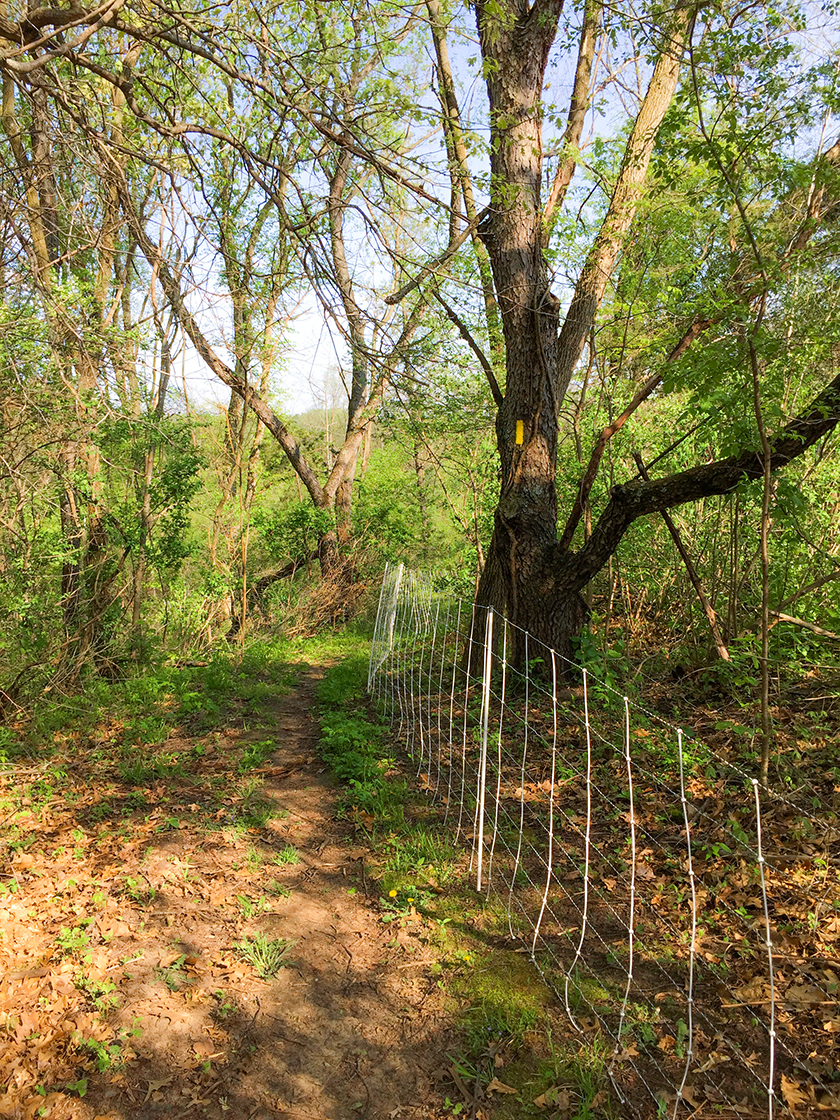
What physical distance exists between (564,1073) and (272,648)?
734 cm

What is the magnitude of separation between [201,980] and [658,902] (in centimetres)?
230

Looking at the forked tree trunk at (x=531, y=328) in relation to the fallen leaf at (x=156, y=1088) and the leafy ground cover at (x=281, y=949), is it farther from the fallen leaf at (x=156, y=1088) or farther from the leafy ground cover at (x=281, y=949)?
the fallen leaf at (x=156, y=1088)

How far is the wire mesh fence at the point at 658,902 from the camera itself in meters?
2.47

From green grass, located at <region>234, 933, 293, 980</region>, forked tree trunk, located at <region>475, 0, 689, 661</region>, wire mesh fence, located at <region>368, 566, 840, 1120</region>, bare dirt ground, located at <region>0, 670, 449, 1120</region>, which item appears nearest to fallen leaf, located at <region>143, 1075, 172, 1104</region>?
bare dirt ground, located at <region>0, 670, 449, 1120</region>

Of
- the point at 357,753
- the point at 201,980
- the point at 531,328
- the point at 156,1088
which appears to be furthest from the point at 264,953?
the point at 531,328

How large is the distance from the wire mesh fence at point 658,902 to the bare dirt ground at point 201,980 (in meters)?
0.69

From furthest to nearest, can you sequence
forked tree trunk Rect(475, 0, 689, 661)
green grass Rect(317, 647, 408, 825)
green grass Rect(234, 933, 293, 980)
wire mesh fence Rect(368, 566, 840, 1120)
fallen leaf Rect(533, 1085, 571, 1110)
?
forked tree trunk Rect(475, 0, 689, 661), green grass Rect(317, 647, 408, 825), green grass Rect(234, 933, 293, 980), wire mesh fence Rect(368, 566, 840, 1120), fallen leaf Rect(533, 1085, 571, 1110)

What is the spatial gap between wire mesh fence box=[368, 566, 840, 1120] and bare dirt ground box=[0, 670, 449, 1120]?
0.69 m

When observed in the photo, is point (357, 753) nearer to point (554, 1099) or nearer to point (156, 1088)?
point (156, 1088)

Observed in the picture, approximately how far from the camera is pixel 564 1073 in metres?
2.48

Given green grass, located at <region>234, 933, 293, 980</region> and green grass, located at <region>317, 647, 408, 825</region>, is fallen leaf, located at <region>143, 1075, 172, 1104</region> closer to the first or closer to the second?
green grass, located at <region>234, 933, 293, 980</region>

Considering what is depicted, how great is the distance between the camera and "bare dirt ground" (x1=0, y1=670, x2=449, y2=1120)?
7.92 feet

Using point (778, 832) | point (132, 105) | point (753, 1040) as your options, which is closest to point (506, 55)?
point (132, 105)

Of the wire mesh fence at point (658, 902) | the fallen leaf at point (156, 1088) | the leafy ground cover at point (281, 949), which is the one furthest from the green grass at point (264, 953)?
the wire mesh fence at point (658, 902)
